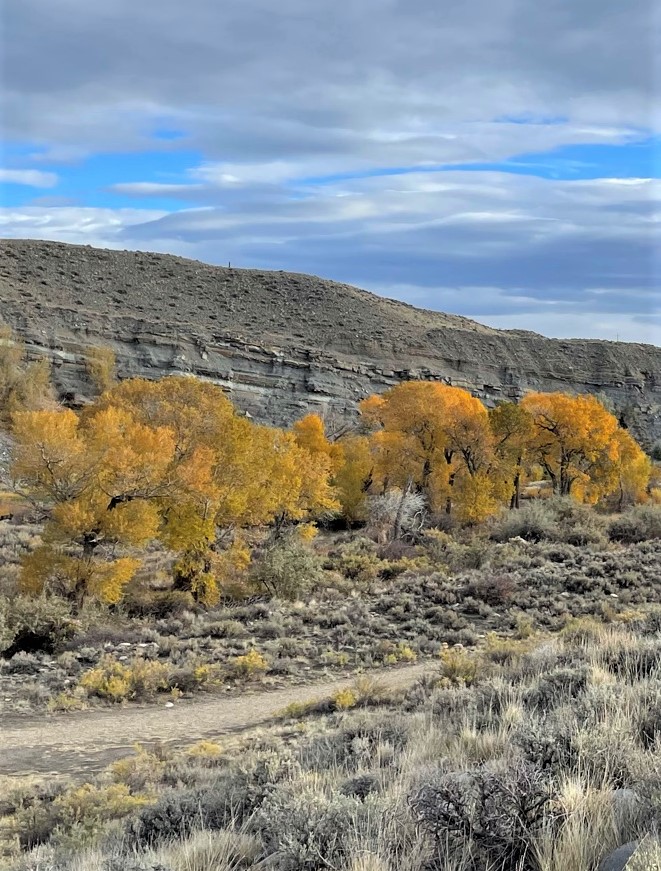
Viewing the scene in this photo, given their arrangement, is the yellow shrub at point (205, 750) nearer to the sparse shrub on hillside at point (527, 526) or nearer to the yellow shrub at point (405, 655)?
the yellow shrub at point (405, 655)

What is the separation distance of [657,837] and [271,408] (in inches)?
2733

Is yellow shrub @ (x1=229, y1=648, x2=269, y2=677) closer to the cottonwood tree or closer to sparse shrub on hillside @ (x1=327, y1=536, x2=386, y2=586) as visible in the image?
sparse shrub on hillside @ (x1=327, y1=536, x2=386, y2=586)

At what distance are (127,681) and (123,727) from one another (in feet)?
6.62

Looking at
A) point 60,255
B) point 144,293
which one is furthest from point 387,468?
point 60,255

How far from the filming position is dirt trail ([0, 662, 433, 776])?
35.2ft

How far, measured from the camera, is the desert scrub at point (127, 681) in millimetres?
14023

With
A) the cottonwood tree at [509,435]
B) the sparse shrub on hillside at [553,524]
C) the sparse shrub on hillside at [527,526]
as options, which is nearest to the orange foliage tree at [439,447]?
the cottonwood tree at [509,435]

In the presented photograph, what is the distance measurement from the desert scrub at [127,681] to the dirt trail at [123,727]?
1.78 ft

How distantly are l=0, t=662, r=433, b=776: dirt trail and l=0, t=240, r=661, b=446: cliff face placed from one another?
188 ft

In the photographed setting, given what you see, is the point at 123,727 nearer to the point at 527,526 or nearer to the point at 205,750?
the point at 205,750

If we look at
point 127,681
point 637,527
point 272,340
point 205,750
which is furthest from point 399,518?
point 272,340

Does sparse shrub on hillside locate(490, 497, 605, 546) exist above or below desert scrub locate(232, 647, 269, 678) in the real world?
above

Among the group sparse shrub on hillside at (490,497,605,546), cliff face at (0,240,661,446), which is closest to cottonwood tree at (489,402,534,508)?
sparse shrub on hillside at (490,497,605,546)

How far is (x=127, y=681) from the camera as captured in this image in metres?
14.4
